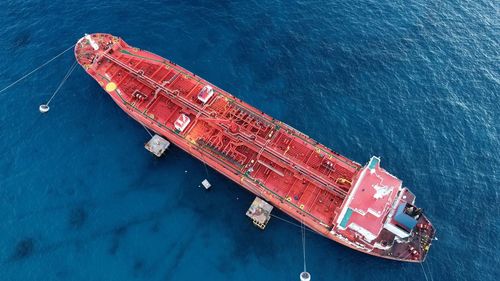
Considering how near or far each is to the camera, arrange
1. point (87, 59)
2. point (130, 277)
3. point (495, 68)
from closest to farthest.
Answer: point (130, 277)
point (87, 59)
point (495, 68)

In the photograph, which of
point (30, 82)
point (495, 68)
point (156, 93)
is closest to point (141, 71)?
point (156, 93)

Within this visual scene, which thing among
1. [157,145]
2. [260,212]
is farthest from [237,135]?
[157,145]

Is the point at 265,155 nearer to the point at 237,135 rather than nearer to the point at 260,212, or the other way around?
the point at 237,135

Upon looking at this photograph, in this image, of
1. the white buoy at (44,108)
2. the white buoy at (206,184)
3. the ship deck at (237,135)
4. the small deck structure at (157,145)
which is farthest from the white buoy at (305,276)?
the white buoy at (44,108)

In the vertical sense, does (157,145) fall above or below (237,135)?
below

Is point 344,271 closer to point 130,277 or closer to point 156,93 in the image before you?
point 130,277

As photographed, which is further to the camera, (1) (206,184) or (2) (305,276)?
(1) (206,184)

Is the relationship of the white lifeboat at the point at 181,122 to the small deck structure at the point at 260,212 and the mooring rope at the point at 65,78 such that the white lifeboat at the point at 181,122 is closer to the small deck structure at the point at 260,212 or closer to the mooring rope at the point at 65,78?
the small deck structure at the point at 260,212
